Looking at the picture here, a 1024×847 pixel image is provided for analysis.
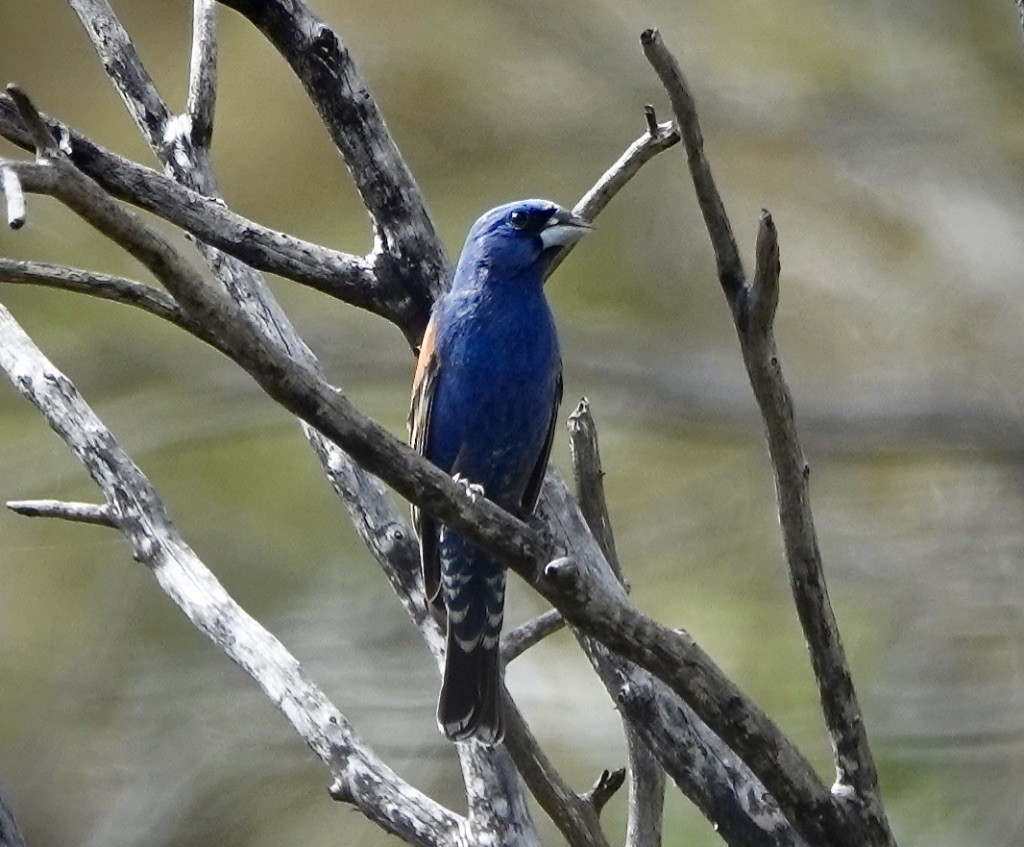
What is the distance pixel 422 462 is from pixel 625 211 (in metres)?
6.88

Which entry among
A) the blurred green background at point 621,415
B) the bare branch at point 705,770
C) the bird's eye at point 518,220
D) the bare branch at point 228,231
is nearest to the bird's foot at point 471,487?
the bare branch at point 228,231

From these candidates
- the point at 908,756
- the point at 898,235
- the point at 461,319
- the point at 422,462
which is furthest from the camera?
the point at 898,235

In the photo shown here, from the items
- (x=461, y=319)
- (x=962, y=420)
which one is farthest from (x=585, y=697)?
(x=461, y=319)

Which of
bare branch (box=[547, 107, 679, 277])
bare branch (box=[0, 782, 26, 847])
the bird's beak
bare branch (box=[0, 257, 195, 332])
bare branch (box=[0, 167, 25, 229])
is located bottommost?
bare branch (box=[0, 782, 26, 847])

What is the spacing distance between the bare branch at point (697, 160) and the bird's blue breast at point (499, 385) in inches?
40.9

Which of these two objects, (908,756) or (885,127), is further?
(885,127)

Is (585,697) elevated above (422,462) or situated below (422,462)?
above

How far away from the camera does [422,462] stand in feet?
7.40

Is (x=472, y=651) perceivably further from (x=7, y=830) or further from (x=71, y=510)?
(x=7, y=830)

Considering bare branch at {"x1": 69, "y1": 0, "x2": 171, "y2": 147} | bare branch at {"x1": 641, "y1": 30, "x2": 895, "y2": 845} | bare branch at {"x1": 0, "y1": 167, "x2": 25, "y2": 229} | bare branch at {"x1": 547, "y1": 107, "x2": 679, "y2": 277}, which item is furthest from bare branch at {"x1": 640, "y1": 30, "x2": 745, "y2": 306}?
bare branch at {"x1": 69, "y1": 0, "x2": 171, "y2": 147}

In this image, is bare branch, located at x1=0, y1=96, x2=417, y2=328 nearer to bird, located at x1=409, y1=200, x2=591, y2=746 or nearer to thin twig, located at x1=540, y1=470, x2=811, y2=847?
bird, located at x1=409, y1=200, x2=591, y2=746

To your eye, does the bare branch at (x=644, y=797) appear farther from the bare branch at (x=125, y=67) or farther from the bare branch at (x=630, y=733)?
the bare branch at (x=125, y=67)

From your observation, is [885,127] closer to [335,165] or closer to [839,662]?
[335,165]

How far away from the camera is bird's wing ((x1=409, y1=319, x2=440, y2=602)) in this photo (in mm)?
3162
